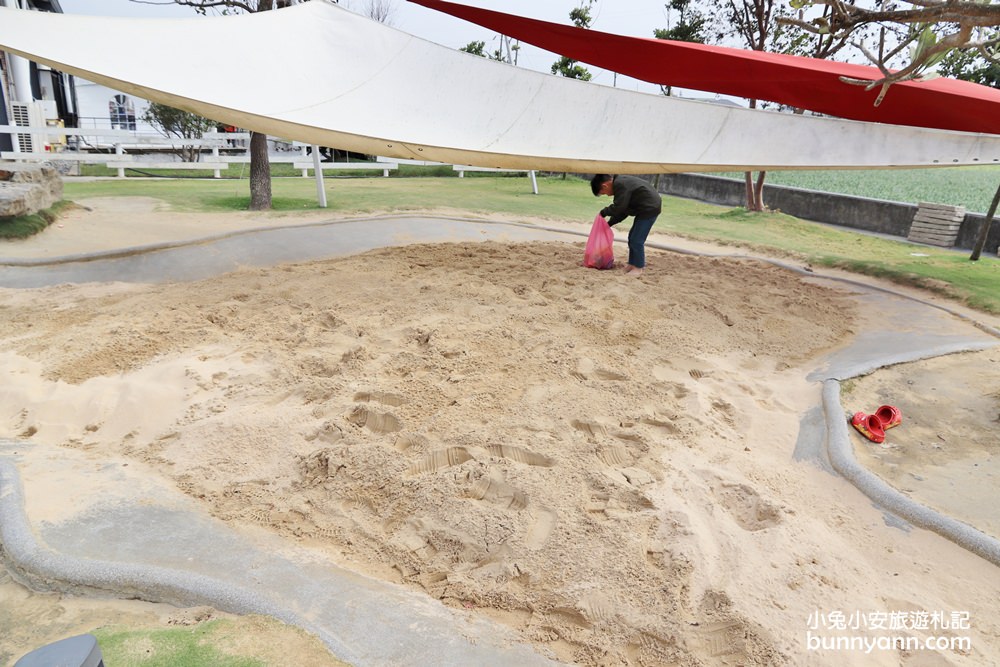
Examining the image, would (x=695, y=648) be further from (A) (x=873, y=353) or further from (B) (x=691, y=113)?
(B) (x=691, y=113)

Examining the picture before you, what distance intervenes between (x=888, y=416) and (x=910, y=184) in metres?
12.9

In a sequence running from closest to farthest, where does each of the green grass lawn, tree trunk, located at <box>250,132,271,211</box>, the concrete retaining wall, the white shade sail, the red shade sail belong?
the white shade sail < the red shade sail < the green grass lawn < tree trunk, located at <box>250,132,271,211</box> < the concrete retaining wall

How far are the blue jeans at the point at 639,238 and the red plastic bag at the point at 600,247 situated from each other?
17cm

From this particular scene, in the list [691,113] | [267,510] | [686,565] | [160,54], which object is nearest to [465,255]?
[691,113]

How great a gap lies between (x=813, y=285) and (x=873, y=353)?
5.23ft

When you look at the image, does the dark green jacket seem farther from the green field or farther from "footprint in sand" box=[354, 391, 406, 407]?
the green field

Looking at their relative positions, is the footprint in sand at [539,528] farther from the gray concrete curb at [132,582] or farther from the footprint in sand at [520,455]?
the gray concrete curb at [132,582]

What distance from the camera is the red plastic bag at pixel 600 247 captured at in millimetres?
5125

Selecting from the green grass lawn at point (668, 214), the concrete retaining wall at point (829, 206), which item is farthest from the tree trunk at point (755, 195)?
the concrete retaining wall at point (829, 206)

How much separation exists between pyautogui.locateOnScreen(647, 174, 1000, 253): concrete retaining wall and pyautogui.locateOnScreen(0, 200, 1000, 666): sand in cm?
475

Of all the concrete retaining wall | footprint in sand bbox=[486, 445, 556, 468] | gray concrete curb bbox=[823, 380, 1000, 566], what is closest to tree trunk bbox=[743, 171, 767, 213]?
the concrete retaining wall

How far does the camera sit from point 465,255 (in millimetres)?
5547

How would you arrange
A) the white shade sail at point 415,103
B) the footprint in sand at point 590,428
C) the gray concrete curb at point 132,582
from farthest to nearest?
1. the white shade sail at point 415,103
2. the footprint in sand at point 590,428
3. the gray concrete curb at point 132,582

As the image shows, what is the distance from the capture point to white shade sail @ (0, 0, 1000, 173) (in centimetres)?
428
